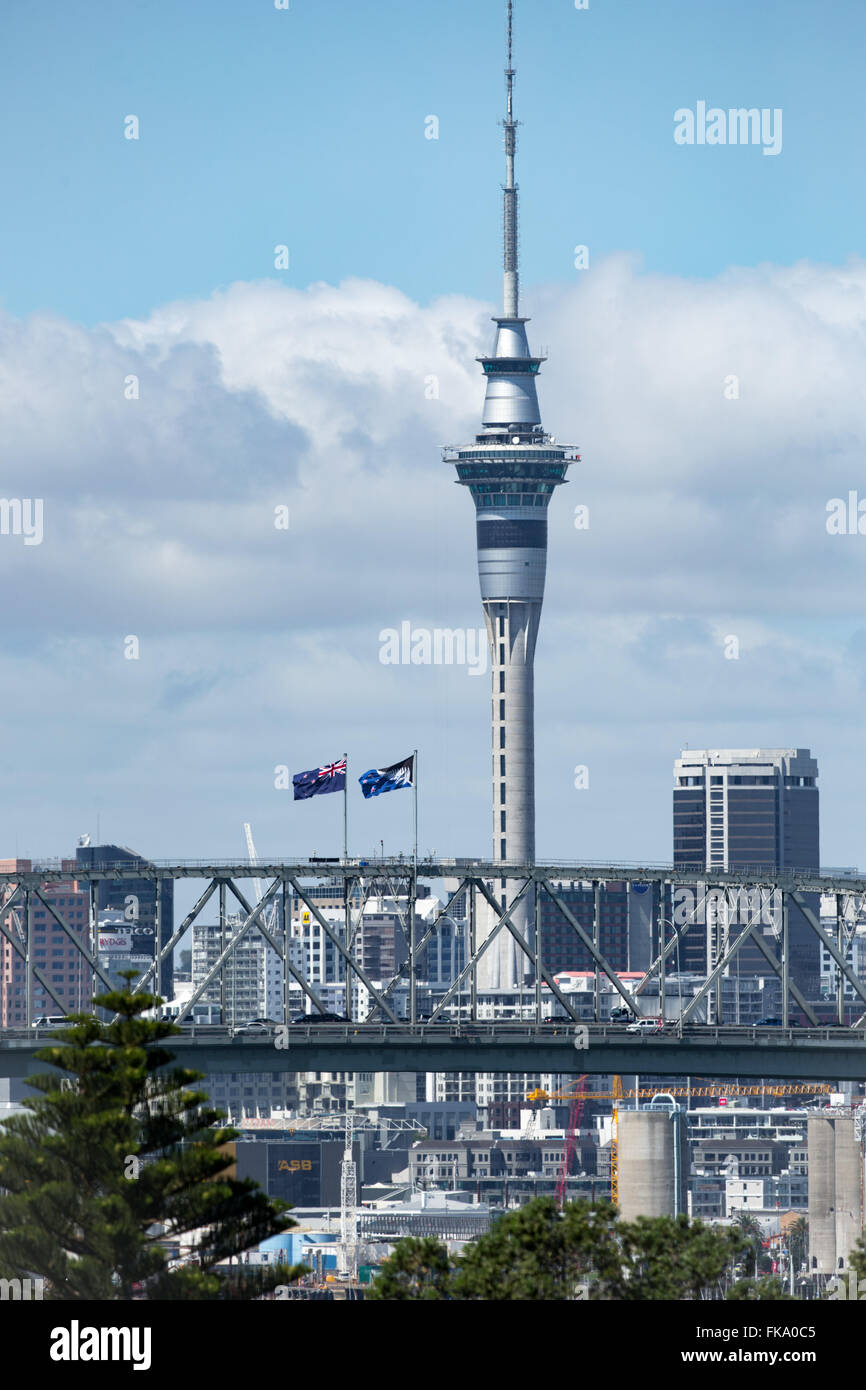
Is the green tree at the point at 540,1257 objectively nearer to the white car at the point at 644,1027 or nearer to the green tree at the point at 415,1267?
the green tree at the point at 415,1267

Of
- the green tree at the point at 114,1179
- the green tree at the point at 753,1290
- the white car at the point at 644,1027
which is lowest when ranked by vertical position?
the green tree at the point at 753,1290

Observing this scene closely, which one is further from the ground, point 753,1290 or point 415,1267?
point 415,1267

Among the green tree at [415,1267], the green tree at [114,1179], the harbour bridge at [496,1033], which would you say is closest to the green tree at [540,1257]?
the green tree at [415,1267]

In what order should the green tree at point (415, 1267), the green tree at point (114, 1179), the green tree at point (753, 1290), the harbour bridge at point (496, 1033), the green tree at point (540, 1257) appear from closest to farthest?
1. the green tree at point (114, 1179)
2. the green tree at point (540, 1257)
3. the green tree at point (415, 1267)
4. the green tree at point (753, 1290)
5. the harbour bridge at point (496, 1033)

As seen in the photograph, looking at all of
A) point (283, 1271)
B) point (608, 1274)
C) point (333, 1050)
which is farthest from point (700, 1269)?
point (333, 1050)

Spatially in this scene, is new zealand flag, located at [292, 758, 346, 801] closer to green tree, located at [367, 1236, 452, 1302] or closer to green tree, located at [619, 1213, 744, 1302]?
green tree, located at [619, 1213, 744, 1302]

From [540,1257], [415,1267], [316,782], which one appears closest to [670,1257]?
[540,1257]

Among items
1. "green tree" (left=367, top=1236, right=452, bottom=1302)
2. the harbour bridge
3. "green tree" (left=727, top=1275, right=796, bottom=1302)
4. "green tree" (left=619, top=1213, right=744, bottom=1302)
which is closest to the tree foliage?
"green tree" (left=367, top=1236, right=452, bottom=1302)

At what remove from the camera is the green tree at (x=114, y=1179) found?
76188 mm

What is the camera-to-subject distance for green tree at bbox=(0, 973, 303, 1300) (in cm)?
7619

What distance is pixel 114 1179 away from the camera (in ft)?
254

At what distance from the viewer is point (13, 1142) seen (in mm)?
78625

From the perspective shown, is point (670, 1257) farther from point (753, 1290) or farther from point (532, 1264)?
point (753, 1290)
